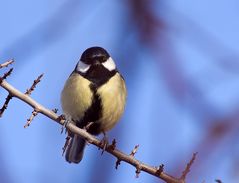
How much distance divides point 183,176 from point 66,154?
176 centimetres

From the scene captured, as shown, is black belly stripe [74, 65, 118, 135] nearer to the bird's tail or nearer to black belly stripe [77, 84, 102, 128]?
black belly stripe [77, 84, 102, 128]

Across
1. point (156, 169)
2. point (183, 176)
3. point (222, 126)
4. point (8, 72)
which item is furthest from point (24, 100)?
point (222, 126)

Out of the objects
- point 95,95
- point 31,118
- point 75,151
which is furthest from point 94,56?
point 31,118

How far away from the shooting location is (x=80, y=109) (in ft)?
9.62

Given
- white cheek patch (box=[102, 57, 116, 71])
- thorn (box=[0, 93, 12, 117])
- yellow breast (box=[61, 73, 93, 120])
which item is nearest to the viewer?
thorn (box=[0, 93, 12, 117])

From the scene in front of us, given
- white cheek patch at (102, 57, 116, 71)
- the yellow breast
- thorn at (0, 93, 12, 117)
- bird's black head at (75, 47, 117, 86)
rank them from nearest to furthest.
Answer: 1. thorn at (0, 93, 12, 117)
2. the yellow breast
3. bird's black head at (75, 47, 117, 86)
4. white cheek patch at (102, 57, 116, 71)

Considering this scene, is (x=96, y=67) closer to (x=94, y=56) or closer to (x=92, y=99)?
(x=94, y=56)

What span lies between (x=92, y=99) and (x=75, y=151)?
0.42 m

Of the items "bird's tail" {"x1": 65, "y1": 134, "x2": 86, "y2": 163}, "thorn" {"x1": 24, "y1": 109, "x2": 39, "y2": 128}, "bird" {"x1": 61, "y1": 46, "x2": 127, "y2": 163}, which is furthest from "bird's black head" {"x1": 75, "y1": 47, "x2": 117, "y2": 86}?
"thorn" {"x1": 24, "y1": 109, "x2": 39, "y2": 128}

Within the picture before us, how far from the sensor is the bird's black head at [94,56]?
3202 millimetres

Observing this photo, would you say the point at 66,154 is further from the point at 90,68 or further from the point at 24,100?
the point at 24,100

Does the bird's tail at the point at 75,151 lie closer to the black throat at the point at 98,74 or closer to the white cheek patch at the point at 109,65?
the black throat at the point at 98,74

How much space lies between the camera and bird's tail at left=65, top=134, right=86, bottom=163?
3035 mm

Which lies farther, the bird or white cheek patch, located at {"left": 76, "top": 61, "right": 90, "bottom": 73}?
white cheek patch, located at {"left": 76, "top": 61, "right": 90, "bottom": 73}
